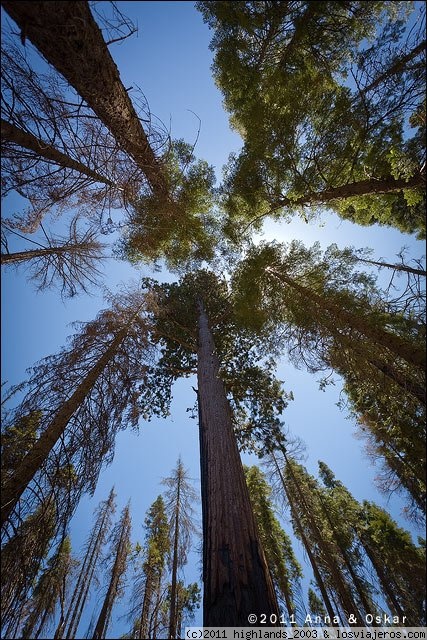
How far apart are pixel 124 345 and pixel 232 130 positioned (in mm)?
6944

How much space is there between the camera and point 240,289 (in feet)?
20.0

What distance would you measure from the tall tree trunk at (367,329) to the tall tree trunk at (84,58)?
3.89m

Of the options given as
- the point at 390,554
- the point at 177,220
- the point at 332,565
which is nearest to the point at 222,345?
the point at 177,220

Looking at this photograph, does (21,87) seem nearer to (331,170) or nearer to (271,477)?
(331,170)

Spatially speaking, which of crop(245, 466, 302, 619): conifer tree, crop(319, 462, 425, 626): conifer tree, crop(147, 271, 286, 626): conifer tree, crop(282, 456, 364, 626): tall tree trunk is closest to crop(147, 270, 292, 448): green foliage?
crop(147, 271, 286, 626): conifer tree

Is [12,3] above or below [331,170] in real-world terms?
below

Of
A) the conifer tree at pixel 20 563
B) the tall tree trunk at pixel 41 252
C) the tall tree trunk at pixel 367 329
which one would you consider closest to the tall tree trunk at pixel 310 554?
the tall tree trunk at pixel 367 329

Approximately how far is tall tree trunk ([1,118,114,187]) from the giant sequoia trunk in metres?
4.53

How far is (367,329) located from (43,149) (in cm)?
562

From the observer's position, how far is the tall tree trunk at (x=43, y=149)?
343 cm

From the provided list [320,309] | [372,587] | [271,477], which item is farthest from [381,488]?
[320,309]

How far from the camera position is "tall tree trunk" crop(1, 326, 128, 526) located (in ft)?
9.92

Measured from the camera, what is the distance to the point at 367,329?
14.6ft

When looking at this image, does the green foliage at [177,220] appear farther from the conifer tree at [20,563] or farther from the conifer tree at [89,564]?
the conifer tree at [89,564]
